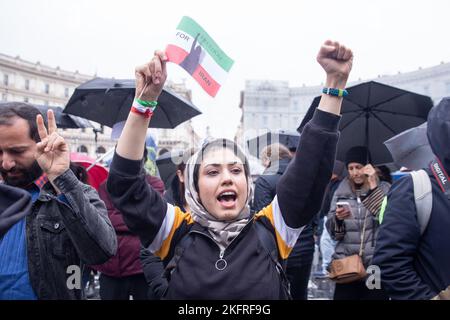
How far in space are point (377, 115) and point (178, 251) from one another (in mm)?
3656

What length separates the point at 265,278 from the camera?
159 cm

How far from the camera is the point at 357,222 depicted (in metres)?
3.28

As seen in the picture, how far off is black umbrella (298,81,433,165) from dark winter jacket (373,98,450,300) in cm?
248

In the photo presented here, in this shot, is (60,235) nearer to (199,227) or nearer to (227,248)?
(199,227)

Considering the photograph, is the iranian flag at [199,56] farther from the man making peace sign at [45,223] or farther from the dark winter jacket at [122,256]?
the dark winter jacket at [122,256]

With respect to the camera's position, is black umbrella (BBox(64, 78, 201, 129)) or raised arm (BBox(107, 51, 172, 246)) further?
black umbrella (BBox(64, 78, 201, 129))

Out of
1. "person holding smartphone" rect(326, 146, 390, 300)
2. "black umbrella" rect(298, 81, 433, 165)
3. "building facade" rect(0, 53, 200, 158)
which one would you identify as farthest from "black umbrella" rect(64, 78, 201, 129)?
"building facade" rect(0, 53, 200, 158)

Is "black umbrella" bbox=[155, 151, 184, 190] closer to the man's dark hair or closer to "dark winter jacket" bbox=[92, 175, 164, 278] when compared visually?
"dark winter jacket" bbox=[92, 175, 164, 278]

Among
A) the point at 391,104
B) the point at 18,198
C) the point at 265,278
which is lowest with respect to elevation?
the point at 265,278

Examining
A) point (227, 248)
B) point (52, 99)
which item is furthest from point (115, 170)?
point (52, 99)

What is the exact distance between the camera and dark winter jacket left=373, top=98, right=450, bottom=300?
5.91ft

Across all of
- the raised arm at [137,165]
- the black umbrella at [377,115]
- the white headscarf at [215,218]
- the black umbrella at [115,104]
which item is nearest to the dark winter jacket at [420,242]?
the white headscarf at [215,218]

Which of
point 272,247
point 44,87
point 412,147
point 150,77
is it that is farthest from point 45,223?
point 44,87
